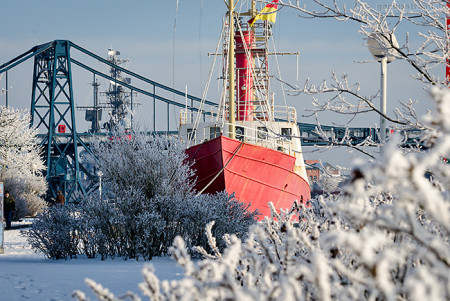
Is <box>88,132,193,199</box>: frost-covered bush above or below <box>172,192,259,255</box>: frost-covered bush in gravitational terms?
above

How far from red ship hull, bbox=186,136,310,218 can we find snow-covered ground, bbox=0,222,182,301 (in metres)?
7.65

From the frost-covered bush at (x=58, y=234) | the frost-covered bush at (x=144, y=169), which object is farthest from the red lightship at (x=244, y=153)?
the frost-covered bush at (x=58, y=234)

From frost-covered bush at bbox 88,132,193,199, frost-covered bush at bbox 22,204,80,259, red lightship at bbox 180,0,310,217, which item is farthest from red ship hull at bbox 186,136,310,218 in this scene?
frost-covered bush at bbox 22,204,80,259

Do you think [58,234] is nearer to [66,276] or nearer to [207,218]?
[207,218]

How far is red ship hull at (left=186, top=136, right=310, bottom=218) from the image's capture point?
704 inches

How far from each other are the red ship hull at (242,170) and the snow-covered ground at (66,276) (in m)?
7.65

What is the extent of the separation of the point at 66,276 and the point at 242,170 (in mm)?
10800

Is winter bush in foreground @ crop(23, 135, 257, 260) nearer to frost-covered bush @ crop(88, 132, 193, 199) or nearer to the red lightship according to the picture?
frost-covered bush @ crop(88, 132, 193, 199)

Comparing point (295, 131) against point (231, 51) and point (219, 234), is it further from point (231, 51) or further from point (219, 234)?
point (219, 234)

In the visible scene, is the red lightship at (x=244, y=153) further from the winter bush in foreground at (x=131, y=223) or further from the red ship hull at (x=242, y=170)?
the winter bush in foreground at (x=131, y=223)

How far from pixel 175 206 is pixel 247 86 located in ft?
39.9

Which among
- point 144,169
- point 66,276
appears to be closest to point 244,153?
point 144,169

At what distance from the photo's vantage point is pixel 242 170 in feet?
60.2

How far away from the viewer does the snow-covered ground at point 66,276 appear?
6.72 metres
